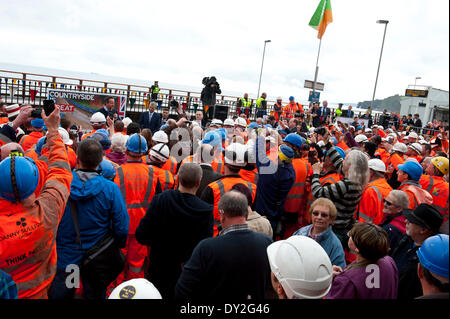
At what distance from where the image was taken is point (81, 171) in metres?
2.76

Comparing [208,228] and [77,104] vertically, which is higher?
[77,104]

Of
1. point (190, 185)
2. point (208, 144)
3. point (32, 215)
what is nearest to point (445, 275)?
point (190, 185)

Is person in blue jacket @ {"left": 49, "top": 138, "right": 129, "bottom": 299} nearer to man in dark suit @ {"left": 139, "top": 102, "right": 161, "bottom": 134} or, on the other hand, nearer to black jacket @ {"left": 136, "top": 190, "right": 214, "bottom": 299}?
black jacket @ {"left": 136, "top": 190, "right": 214, "bottom": 299}

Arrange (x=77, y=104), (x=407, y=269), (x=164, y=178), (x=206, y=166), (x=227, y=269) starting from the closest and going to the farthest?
(x=227, y=269), (x=407, y=269), (x=164, y=178), (x=206, y=166), (x=77, y=104)

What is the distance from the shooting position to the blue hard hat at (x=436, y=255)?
1738mm

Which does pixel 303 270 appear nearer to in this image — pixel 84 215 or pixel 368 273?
pixel 368 273

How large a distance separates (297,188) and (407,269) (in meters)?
2.24

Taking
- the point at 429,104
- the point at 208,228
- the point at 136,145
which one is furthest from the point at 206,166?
the point at 429,104

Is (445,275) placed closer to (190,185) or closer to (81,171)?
(190,185)

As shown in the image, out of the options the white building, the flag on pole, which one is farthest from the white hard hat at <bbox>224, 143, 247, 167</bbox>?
the white building

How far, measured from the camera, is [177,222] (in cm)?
293

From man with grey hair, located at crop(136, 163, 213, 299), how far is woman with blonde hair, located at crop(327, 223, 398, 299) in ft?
4.19

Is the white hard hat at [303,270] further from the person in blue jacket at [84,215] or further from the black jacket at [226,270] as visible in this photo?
the person in blue jacket at [84,215]

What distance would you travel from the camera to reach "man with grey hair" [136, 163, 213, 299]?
2912mm
